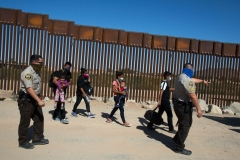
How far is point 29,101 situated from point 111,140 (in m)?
1.96

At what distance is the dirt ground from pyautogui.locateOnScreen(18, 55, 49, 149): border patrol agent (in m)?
0.21

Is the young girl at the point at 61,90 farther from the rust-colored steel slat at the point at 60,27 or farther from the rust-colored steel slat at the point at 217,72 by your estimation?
the rust-colored steel slat at the point at 217,72

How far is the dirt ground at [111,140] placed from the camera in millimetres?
4270

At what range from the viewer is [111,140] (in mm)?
5152

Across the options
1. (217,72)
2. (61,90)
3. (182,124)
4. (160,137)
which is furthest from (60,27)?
(217,72)

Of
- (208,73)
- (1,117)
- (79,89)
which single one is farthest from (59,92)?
(208,73)

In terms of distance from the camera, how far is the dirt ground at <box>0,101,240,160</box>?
427 cm

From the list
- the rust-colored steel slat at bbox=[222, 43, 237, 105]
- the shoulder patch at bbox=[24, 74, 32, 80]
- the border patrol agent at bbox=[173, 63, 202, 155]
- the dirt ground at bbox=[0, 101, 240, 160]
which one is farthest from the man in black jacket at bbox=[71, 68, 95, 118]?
the rust-colored steel slat at bbox=[222, 43, 237, 105]

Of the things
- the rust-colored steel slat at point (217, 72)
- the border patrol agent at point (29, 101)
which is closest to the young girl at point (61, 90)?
the border patrol agent at point (29, 101)

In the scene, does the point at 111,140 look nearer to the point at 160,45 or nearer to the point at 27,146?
the point at 27,146

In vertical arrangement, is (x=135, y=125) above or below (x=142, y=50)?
below

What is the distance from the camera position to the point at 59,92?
616 cm

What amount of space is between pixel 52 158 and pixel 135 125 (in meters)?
3.09

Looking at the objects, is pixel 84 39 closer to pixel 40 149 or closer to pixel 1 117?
pixel 1 117
